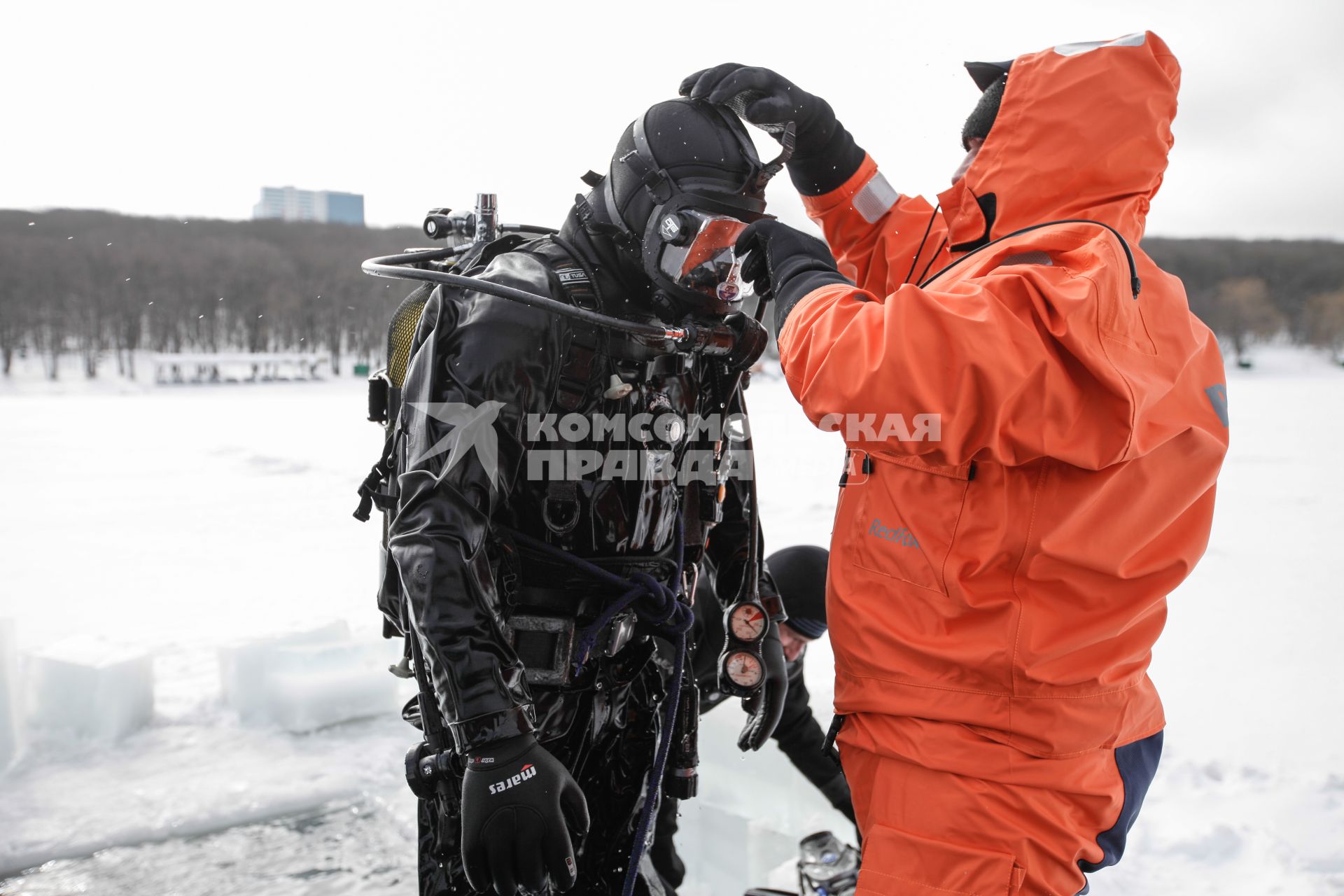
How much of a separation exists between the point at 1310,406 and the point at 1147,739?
58.5ft

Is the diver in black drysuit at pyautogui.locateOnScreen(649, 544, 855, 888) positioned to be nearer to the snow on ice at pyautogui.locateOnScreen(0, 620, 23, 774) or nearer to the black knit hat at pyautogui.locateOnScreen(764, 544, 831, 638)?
the black knit hat at pyautogui.locateOnScreen(764, 544, 831, 638)

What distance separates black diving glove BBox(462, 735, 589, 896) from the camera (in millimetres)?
1513

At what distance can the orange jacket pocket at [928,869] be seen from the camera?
1.46 metres

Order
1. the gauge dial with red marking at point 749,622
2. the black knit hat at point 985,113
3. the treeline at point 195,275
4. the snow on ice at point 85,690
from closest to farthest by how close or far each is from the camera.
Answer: the black knit hat at point 985,113, the gauge dial with red marking at point 749,622, the snow on ice at point 85,690, the treeline at point 195,275

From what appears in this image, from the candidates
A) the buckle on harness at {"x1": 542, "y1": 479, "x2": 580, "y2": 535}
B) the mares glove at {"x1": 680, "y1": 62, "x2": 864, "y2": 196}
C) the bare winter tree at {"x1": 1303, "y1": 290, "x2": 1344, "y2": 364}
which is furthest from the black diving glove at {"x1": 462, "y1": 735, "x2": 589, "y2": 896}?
the bare winter tree at {"x1": 1303, "y1": 290, "x2": 1344, "y2": 364}

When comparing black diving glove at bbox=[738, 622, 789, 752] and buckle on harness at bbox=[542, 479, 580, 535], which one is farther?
black diving glove at bbox=[738, 622, 789, 752]

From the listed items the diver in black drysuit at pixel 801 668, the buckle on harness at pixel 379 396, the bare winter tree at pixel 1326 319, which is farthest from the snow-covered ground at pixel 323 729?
the bare winter tree at pixel 1326 319

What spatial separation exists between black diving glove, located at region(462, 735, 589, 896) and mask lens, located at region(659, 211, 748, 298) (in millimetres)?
963


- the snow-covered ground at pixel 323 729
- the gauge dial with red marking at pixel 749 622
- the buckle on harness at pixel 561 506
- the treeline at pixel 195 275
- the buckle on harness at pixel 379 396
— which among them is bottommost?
the snow-covered ground at pixel 323 729

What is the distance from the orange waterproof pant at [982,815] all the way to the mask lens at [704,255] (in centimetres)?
96

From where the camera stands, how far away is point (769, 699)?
94.0 inches

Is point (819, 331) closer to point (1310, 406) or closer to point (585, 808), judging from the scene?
point (585, 808)

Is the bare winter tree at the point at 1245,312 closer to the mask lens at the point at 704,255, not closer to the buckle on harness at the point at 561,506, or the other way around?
the mask lens at the point at 704,255

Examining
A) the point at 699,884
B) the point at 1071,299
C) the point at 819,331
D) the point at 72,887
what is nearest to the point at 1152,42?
the point at 1071,299
